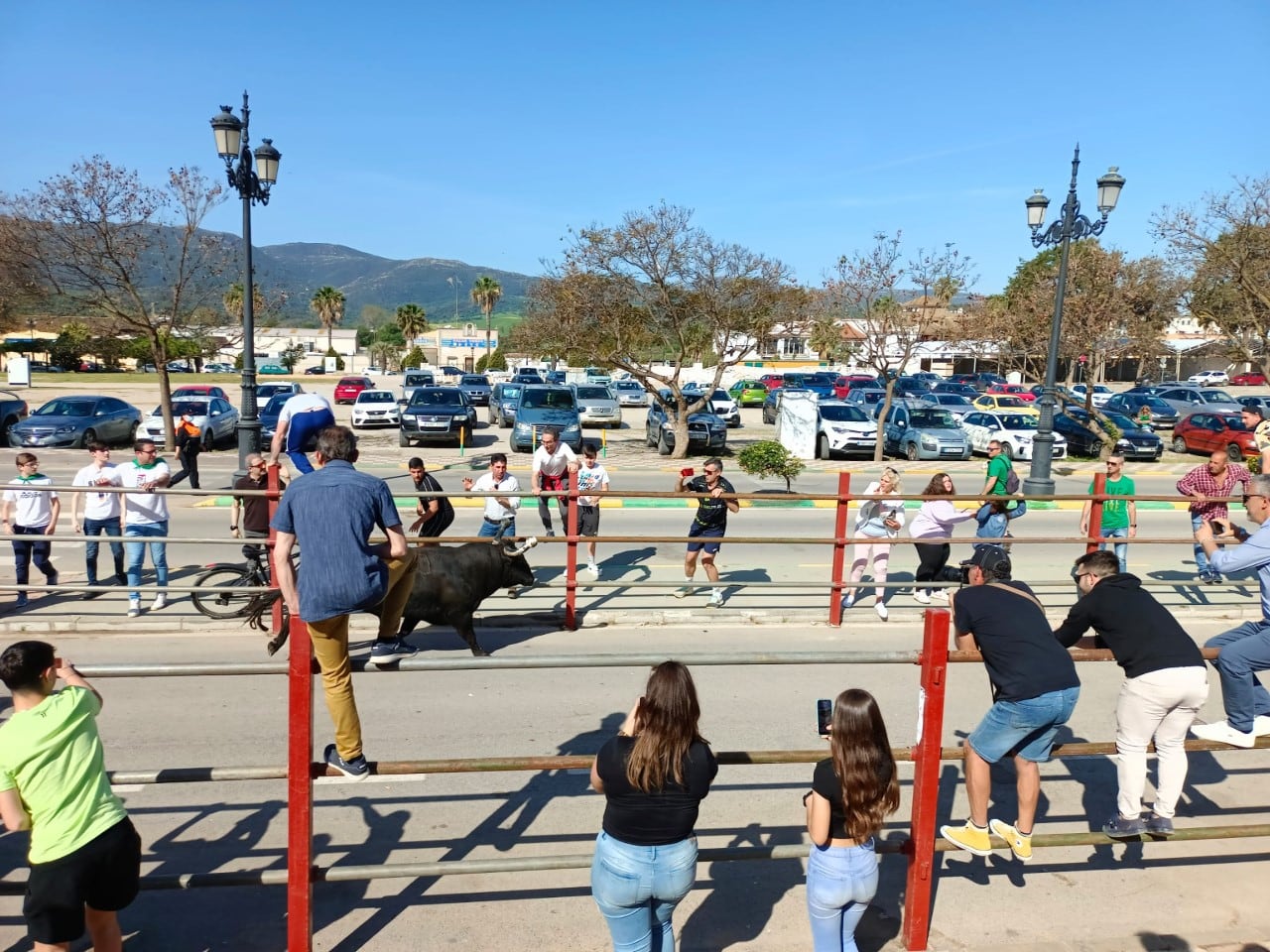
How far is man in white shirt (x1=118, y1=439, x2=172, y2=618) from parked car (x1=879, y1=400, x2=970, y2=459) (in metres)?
21.6

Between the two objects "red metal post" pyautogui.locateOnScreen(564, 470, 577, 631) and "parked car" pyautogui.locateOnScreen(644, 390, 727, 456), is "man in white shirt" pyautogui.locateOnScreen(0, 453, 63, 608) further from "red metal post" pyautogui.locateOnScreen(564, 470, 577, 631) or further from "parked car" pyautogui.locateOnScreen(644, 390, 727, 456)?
"parked car" pyautogui.locateOnScreen(644, 390, 727, 456)

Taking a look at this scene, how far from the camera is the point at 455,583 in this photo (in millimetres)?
8406

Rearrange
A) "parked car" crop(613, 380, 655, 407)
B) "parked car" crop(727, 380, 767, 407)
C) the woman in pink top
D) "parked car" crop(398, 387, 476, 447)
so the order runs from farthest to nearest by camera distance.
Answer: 1. "parked car" crop(727, 380, 767, 407)
2. "parked car" crop(613, 380, 655, 407)
3. "parked car" crop(398, 387, 476, 447)
4. the woman in pink top

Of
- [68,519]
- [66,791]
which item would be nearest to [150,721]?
[66,791]

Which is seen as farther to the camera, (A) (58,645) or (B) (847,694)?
(A) (58,645)

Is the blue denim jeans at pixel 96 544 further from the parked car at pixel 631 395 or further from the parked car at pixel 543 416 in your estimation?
the parked car at pixel 631 395

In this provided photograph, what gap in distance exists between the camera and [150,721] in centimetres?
693

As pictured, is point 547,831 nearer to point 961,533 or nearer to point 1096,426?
point 961,533

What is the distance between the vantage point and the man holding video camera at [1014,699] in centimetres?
440

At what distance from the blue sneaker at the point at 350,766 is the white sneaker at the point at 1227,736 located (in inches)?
164

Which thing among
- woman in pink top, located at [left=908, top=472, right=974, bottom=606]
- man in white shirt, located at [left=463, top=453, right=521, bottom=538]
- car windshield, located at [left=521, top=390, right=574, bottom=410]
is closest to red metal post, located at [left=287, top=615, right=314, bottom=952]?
man in white shirt, located at [left=463, top=453, right=521, bottom=538]

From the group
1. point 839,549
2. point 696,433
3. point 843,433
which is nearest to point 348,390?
point 696,433

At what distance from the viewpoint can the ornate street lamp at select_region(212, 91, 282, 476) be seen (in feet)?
59.9

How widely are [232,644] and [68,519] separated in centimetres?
871
